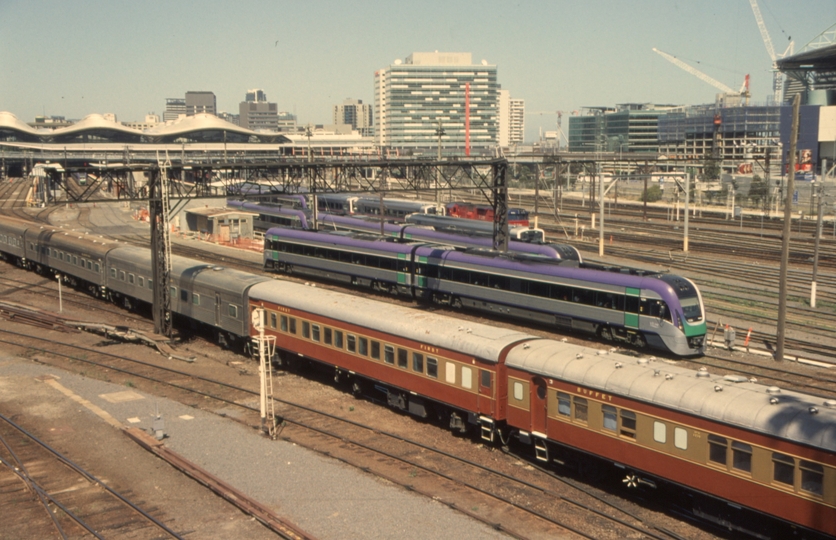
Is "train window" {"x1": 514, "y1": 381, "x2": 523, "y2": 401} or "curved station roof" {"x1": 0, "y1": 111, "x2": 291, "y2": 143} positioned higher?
"curved station roof" {"x1": 0, "y1": 111, "x2": 291, "y2": 143}

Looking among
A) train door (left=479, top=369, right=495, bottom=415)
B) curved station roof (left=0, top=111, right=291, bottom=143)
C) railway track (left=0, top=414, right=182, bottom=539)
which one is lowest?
railway track (left=0, top=414, right=182, bottom=539)

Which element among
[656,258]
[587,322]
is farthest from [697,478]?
[656,258]

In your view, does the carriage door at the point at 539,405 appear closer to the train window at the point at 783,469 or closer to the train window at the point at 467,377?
the train window at the point at 467,377

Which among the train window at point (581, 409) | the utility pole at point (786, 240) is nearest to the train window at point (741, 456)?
the train window at point (581, 409)

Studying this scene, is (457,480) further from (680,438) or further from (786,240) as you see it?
(786,240)

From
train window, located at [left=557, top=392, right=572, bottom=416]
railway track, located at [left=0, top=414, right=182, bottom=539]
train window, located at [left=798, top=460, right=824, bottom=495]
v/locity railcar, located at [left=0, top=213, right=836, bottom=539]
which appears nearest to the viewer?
train window, located at [left=798, top=460, right=824, bottom=495]

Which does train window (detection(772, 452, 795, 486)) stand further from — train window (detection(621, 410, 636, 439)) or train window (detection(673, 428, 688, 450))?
train window (detection(621, 410, 636, 439))

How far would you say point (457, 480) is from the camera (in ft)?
57.7

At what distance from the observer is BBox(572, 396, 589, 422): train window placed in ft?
55.5

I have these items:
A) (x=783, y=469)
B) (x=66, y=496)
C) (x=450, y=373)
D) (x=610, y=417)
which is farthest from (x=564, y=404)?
(x=66, y=496)

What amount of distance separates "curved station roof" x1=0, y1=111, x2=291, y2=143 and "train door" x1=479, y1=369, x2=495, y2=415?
153603 mm

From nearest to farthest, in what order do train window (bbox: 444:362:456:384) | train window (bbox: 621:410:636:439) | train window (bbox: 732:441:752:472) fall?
train window (bbox: 732:441:752:472) < train window (bbox: 621:410:636:439) < train window (bbox: 444:362:456:384)

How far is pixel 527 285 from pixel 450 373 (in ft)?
45.6

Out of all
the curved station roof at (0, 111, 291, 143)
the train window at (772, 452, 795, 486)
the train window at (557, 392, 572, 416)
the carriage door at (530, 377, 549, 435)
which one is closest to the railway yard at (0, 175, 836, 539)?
the carriage door at (530, 377, 549, 435)
